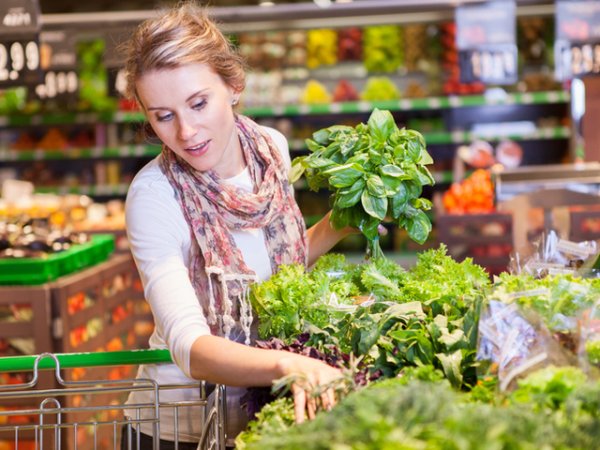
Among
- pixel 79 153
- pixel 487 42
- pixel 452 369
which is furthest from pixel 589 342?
pixel 79 153

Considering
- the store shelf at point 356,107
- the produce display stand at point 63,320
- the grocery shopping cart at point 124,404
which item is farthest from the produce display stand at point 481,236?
the grocery shopping cart at point 124,404

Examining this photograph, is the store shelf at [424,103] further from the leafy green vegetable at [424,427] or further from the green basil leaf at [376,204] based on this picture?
the leafy green vegetable at [424,427]

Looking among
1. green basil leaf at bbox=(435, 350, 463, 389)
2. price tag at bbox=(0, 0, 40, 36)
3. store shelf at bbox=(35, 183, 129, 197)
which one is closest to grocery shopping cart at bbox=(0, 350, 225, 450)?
green basil leaf at bbox=(435, 350, 463, 389)

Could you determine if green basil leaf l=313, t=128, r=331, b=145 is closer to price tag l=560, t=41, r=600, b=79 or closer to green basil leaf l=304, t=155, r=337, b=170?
green basil leaf l=304, t=155, r=337, b=170

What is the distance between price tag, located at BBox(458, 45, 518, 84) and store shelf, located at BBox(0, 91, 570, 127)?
4.77ft

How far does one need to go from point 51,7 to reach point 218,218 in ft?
37.9

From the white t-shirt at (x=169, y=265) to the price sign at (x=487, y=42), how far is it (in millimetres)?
4825

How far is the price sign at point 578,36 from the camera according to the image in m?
6.80

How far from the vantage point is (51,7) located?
13.0 meters

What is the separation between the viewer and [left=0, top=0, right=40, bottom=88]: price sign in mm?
5637

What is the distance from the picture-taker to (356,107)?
8898 mm

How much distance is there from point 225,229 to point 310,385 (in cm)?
87

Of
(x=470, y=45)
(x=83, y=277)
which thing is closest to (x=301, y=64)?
(x=470, y=45)

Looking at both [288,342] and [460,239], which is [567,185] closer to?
[460,239]
